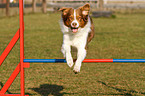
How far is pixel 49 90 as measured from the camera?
21.1 feet

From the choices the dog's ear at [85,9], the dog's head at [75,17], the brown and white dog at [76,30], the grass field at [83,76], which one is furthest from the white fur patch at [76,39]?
the grass field at [83,76]

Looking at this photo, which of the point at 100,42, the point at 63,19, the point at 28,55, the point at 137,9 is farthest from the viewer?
the point at 137,9

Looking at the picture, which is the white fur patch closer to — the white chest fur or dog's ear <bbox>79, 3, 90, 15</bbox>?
the white chest fur

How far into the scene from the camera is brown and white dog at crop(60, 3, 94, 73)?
4586mm

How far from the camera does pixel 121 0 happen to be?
4978 centimetres

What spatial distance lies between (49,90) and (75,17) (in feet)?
7.74

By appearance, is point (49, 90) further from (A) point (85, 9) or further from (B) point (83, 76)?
(A) point (85, 9)

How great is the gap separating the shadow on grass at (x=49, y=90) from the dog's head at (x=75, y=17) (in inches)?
76.5

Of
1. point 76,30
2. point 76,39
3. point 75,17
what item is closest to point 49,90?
point 76,39

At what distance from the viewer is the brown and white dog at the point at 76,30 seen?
4586 millimetres

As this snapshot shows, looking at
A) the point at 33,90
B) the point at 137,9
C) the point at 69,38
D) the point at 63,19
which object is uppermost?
the point at 63,19

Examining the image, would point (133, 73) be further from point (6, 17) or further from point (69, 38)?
point (6, 17)

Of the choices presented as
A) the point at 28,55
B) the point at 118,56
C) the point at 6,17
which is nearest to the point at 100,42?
the point at 118,56

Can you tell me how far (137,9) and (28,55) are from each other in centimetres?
3308
